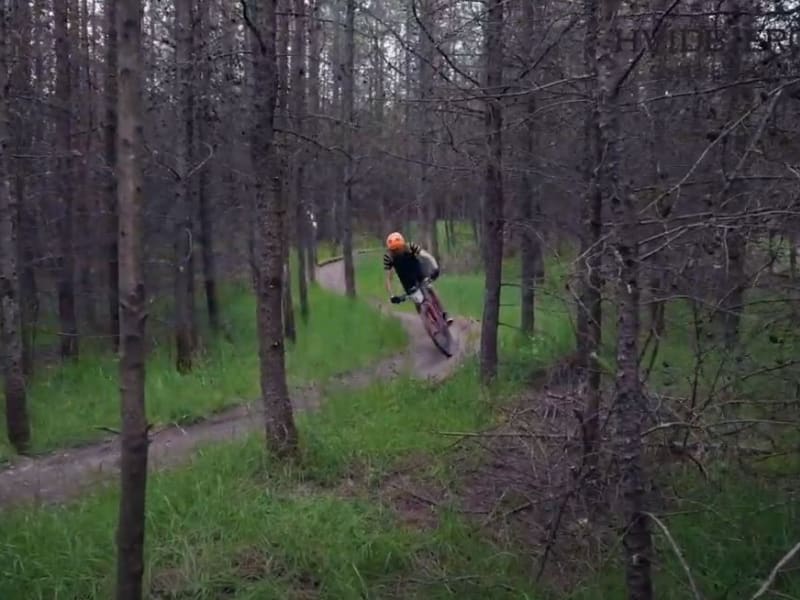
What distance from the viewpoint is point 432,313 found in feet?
46.6

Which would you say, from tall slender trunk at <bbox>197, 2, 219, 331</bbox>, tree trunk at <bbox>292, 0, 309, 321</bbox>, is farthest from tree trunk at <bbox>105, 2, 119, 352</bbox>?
tree trunk at <bbox>292, 0, 309, 321</bbox>

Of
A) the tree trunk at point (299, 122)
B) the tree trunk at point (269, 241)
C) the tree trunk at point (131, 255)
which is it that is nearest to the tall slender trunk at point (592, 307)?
the tree trunk at point (131, 255)

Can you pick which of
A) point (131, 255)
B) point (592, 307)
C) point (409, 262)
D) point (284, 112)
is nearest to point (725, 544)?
point (592, 307)

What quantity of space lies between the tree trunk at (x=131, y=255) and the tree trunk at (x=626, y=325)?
2.14m

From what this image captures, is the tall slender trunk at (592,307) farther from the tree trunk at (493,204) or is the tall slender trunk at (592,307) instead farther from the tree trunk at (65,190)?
the tree trunk at (65,190)

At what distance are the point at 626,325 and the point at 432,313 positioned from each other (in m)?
9.64

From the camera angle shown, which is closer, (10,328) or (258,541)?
(258,541)

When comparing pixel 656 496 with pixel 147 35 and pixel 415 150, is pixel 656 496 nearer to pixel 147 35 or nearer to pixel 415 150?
pixel 147 35

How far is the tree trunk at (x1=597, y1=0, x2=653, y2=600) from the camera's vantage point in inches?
179

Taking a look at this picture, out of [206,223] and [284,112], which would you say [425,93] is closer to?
[284,112]

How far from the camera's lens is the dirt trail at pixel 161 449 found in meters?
8.00

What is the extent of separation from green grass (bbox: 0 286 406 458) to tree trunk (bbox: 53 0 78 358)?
2.53ft

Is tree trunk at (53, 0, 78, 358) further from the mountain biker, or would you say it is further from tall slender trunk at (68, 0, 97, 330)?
the mountain biker

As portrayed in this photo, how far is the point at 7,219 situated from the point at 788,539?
7721mm
